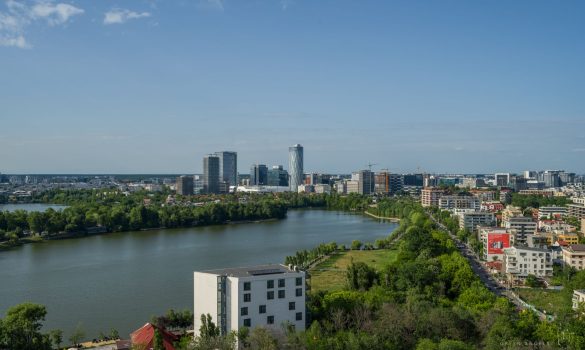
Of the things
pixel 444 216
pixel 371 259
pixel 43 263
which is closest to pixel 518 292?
pixel 371 259

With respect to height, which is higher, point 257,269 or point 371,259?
point 257,269

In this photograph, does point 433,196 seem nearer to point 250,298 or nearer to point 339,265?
point 339,265

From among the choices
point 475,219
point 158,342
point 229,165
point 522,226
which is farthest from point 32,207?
point 158,342

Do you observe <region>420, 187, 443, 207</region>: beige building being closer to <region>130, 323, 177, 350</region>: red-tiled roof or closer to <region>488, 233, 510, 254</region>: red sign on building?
<region>488, 233, 510, 254</region>: red sign on building

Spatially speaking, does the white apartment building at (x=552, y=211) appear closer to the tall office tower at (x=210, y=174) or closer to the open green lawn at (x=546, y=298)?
the open green lawn at (x=546, y=298)

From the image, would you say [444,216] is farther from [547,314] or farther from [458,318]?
[458,318]

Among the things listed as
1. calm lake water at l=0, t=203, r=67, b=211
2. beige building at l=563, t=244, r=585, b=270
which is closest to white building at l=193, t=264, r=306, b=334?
beige building at l=563, t=244, r=585, b=270

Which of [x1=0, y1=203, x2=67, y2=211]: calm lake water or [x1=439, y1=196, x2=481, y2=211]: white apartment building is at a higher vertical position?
[x1=439, y1=196, x2=481, y2=211]: white apartment building
